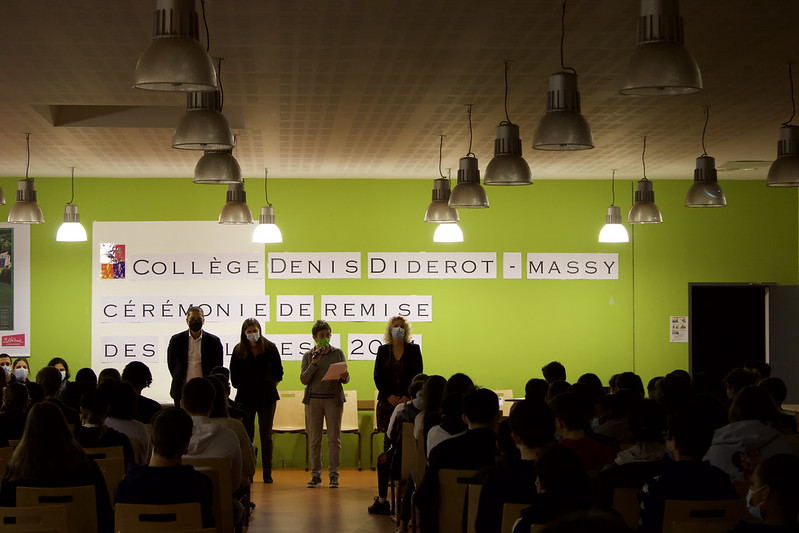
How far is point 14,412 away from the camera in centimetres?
611

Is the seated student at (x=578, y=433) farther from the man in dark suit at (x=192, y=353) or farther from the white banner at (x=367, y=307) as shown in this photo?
the white banner at (x=367, y=307)

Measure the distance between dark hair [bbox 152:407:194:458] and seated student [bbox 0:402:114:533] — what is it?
1.17 feet

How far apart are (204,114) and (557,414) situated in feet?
7.92

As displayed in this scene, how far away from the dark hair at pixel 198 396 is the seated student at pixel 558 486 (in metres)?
2.64

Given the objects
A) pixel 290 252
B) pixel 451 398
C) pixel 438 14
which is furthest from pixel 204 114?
pixel 290 252

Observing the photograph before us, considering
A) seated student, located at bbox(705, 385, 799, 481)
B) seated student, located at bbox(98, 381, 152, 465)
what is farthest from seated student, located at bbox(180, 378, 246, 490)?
seated student, located at bbox(705, 385, 799, 481)

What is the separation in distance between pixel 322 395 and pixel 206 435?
4421 millimetres

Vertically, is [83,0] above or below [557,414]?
above

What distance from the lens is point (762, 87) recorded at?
20.7 ft

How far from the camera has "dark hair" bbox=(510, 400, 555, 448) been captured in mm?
4348

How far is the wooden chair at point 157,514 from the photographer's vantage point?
153 inches

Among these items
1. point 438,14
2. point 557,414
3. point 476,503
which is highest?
point 438,14

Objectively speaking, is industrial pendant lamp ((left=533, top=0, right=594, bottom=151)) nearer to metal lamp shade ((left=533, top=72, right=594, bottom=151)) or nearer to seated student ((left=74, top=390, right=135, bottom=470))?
metal lamp shade ((left=533, top=72, right=594, bottom=151))

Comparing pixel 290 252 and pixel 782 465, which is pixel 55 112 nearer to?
pixel 290 252
